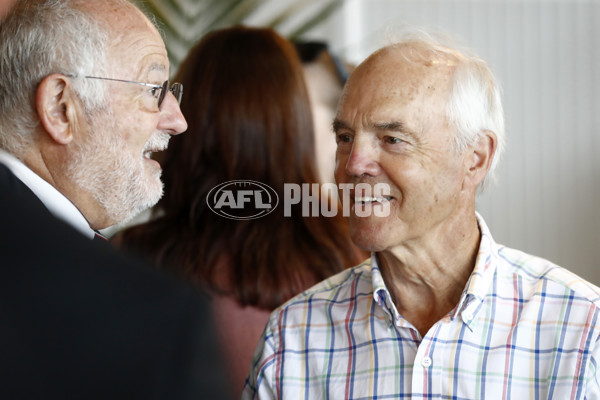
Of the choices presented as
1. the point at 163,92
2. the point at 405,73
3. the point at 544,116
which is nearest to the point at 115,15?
the point at 163,92

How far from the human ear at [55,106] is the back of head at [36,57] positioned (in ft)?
0.03

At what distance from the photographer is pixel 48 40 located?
114 centimetres

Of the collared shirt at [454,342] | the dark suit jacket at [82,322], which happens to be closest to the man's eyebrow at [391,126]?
the collared shirt at [454,342]

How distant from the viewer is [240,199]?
151cm

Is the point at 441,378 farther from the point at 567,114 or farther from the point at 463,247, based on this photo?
the point at 567,114

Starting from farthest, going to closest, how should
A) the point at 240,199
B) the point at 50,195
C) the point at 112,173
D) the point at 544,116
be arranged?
1. the point at 544,116
2. the point at 240,199
3. the point at 112,173
4. the point at 50,195

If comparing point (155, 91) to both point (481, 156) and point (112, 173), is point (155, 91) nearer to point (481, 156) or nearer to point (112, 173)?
point (112, 173)

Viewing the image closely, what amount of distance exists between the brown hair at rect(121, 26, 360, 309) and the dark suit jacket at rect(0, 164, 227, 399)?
1.04m

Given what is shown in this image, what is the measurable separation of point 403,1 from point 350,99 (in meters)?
1.20

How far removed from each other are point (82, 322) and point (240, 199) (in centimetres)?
107

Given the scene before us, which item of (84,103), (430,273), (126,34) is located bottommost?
(430,273)

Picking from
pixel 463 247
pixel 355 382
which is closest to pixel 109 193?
pixel 355 382

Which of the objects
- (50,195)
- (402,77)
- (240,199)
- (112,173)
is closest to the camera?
(50,195)

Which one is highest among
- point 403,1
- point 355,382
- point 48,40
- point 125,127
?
point 403,1
